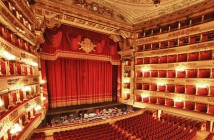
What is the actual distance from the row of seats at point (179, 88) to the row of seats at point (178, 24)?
4.51 m

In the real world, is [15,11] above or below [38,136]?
above

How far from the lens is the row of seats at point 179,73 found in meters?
8.94

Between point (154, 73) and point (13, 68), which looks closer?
point (13, 68)

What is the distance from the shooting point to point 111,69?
559 inches

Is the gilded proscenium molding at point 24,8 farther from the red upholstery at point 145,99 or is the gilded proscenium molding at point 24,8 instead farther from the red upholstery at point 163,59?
the red upholstery at point 145,99

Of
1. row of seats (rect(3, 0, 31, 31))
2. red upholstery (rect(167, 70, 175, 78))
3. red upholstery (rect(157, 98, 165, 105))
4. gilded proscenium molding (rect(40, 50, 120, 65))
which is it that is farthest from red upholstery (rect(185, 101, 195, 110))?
row of seats (rect(3, 0, 31, 31))

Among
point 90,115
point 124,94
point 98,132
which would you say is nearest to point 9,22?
point 98,132

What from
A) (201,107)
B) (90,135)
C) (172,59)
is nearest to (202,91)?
(201,107)

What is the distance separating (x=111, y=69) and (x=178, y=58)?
6.48 m

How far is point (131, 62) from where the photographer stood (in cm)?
1291

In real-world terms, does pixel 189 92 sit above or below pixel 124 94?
above

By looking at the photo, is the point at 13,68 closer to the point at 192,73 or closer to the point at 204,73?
the point at 192,73

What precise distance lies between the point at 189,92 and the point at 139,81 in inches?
164

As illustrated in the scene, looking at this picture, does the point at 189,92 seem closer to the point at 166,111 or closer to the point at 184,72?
the point at 184,72
